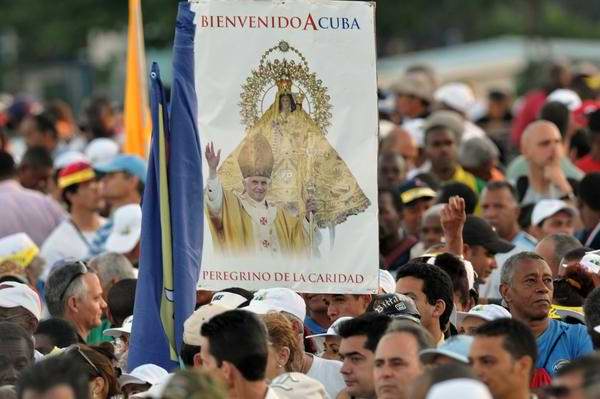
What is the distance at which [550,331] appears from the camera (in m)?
11.0

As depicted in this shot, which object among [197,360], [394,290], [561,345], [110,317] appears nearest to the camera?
[197,360]

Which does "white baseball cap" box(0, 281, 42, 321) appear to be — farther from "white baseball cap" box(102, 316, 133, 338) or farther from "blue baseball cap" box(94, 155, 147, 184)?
"blue baseball cap" box(94, 155, 147, 184)

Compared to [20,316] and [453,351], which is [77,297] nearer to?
[20,316]

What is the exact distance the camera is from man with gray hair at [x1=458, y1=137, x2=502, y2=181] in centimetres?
1636

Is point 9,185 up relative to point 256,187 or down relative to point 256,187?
up

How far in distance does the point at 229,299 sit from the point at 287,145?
893 millimetres

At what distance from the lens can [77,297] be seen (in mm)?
12438

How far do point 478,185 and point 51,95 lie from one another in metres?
22.2

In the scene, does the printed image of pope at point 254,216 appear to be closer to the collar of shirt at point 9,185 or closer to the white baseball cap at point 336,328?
the white baseball cap at point 336,328

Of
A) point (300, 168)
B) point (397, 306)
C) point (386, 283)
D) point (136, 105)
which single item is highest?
point (136, 105)

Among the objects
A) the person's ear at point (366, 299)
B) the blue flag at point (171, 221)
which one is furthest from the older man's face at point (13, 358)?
the person's ear at point (366, 299)

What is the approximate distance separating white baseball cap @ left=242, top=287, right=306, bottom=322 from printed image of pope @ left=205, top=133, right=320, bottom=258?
0.32m

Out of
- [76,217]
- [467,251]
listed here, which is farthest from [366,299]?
[76,217]

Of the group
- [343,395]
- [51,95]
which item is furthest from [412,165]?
[51,95]
